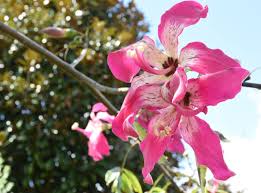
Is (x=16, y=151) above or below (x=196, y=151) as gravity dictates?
below

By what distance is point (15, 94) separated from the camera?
3.63 m

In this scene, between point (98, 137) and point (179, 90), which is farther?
point (98, 137)

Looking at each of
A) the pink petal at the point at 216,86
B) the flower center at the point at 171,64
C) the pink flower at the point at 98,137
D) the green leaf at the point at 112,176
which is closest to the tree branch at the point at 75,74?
the green leaf at the point at 112,176

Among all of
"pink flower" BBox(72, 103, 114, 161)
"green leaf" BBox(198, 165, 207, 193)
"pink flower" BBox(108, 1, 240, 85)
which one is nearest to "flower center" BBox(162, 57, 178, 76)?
"pink flower" BBox(108, 1, 240, 85)

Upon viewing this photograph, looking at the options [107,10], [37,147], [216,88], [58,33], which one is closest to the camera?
[216,88]

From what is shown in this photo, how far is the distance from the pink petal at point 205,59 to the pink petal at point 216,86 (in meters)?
0.02

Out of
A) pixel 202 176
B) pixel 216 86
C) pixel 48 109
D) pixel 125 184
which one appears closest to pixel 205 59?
pixel 216 86

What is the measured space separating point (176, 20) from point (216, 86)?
13 centimetres

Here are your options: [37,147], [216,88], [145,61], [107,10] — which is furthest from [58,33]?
[107,10]

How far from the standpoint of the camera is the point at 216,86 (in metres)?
0.64

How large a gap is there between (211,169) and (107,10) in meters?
3.86

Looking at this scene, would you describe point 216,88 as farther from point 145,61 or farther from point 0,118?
point 0,118

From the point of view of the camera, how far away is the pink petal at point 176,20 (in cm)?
69

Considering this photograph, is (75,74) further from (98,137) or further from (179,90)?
(179,90)
